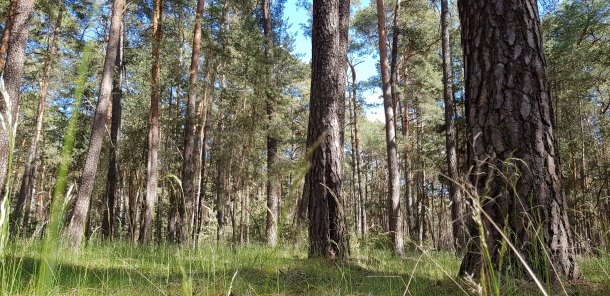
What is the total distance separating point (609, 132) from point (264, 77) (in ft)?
41.6

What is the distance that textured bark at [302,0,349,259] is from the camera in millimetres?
5199

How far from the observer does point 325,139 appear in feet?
17.7

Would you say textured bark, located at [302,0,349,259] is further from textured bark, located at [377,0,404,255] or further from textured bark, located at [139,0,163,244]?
textured bark, located at [139,0,163,244]

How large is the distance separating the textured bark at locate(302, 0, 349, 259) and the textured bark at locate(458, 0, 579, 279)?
93.2 inches

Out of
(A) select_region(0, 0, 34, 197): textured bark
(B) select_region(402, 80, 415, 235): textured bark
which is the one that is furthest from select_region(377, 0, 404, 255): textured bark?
(A) select_region(0, 0, 34, 197): textured bark

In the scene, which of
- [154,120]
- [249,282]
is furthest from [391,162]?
[249,282]

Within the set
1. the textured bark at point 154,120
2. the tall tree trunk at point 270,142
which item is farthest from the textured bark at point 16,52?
the tall tree trunk at point 270,142

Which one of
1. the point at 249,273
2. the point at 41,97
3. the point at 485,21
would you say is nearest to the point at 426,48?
the point at 485,21

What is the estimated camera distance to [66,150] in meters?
0.61

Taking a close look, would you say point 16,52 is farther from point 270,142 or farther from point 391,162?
point 391,162

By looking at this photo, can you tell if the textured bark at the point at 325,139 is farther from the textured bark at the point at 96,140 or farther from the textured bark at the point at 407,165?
the textured bark at the point at 407,165

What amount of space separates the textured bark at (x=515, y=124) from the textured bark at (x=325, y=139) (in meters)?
2.37

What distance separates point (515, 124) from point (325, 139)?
2848 millimetres

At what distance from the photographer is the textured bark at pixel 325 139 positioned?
520cm
